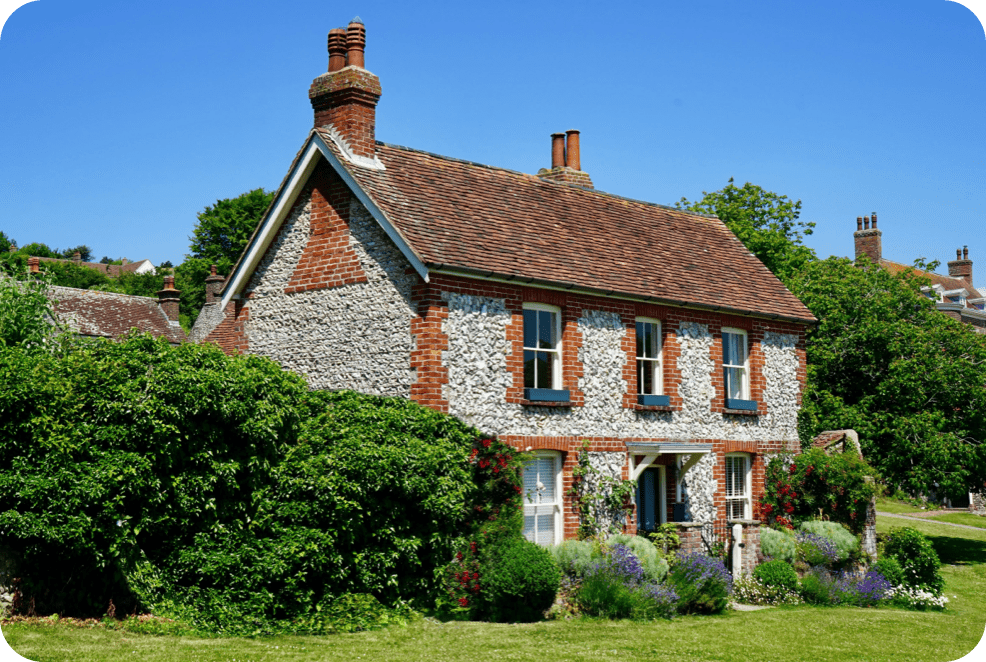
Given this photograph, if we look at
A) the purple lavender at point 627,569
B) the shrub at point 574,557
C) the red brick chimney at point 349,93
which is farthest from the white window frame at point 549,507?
the red brick chimney at point 349,93

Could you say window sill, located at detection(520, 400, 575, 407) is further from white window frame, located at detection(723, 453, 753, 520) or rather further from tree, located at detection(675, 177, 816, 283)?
tree, located at detection(675, 177, 816, 283)

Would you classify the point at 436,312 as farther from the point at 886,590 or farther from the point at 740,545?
the point at 886,590

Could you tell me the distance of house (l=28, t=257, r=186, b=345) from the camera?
1796 inches

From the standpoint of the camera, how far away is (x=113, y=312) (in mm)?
47938

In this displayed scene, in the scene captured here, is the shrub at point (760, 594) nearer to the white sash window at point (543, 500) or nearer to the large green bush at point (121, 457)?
the white sash window at point (543, 500)

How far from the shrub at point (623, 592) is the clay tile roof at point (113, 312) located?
3070cm

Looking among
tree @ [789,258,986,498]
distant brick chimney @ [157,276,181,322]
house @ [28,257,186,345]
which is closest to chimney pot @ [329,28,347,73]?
tree @ [789,258,986,498]

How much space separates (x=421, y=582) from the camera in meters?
17.4

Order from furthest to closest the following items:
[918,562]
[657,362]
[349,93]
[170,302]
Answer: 1. [170,302]
2. [918,562]
3. [657,362]
4. [349,93]

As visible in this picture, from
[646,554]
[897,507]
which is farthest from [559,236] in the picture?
[897,507]

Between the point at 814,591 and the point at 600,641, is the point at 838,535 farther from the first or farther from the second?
the point at 600,641

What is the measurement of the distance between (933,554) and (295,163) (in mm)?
17877

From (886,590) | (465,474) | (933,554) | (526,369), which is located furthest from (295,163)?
(933,554)

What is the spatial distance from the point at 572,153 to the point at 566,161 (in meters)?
0.28
